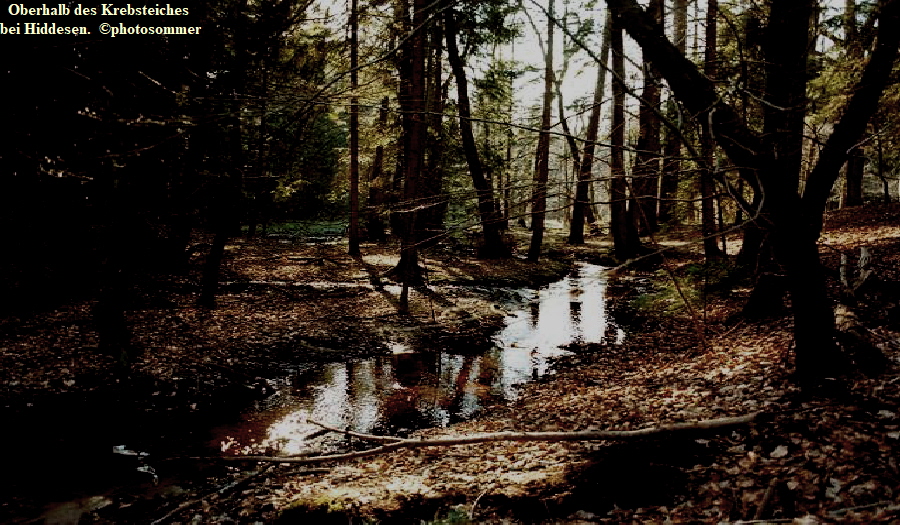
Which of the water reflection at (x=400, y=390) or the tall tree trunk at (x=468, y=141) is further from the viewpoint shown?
the tall tree trunk at (x=468, y=141)

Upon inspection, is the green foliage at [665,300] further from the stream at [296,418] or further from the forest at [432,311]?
the stream at [296,418]

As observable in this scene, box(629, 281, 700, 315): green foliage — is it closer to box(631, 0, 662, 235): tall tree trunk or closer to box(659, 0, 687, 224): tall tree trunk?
box(659, 0, 687, 224): tall tree trunk

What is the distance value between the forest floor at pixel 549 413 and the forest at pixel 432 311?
45 mm

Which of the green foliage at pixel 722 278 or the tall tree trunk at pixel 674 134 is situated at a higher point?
the tall tree trunk at pixel 674 134

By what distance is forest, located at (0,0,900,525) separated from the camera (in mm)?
4414

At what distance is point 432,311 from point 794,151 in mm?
6235

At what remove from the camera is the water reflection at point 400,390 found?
820 centimetres

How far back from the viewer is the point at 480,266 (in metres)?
20.8

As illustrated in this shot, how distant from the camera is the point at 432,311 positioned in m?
9.82

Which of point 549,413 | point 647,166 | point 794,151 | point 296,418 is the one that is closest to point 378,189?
A: point 296,418

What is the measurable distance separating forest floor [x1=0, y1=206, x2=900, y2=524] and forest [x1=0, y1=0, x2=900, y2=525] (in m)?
0.05

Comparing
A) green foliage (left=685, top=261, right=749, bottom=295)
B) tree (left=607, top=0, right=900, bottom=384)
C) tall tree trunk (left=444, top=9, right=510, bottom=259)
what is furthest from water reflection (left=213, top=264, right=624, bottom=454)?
tall tree trunk (left=444, top=9, right=510, bottom=259)

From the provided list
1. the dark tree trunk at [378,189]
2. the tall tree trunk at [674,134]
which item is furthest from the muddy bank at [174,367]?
the dark tree trunk at [378,189]

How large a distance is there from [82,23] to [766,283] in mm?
13209
